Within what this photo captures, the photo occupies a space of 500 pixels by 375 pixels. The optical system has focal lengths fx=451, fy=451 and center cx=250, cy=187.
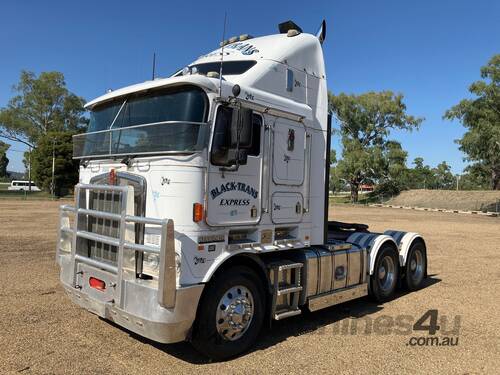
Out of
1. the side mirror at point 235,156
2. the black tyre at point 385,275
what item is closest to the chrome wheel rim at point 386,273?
the black tyre at point 385,275

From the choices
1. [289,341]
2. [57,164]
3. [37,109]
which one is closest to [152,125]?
[289,341]

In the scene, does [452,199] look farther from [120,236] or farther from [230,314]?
[120,236]

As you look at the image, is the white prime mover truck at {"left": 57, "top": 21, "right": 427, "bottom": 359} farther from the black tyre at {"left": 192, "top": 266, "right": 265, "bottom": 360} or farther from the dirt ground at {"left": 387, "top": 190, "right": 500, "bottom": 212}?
the dirt ground at {"left": 387, "top": 190, "right": 500, "bottom": 212}

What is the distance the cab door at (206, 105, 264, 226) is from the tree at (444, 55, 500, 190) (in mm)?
39066

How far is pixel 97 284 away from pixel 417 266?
6536 millimetres

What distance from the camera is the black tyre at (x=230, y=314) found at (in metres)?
4.91

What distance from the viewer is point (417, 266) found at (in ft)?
30.2

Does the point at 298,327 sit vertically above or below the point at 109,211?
below

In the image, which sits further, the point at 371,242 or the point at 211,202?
the point at 371,242

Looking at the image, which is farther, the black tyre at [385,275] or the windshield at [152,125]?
the black tyre at [385,275]

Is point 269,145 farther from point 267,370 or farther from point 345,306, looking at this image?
point 345,306

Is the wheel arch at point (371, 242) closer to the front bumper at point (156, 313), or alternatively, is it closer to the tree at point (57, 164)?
the front bumper at point (156, 313)

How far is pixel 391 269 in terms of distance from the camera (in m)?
8.38

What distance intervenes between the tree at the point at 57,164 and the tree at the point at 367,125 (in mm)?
34209
